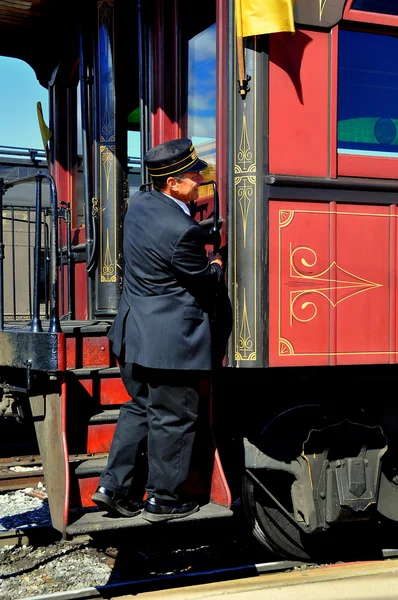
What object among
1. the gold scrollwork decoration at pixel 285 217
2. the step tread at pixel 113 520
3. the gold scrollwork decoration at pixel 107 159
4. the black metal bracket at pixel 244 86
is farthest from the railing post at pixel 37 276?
the gold scrollwork decoration at pixel 107 159

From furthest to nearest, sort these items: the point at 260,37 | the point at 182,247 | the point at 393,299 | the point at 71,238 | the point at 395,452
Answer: the point at 71,238 < the point at 395,452 < the point at 393,299 < the point at 260,37 < the point at 182,247

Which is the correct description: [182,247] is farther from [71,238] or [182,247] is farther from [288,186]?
[71,238]

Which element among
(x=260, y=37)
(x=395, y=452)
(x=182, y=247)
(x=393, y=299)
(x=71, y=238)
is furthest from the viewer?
(x=71, y=238)

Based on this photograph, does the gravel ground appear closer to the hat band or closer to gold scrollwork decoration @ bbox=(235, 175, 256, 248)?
gold scrollwork decoration @ bbox=(235, 175, 256, 248)

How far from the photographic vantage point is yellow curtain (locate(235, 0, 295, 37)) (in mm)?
3414

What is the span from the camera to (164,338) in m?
3.30

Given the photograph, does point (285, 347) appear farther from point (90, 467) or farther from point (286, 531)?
point (286, 531)

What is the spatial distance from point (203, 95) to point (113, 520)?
7.54 feet

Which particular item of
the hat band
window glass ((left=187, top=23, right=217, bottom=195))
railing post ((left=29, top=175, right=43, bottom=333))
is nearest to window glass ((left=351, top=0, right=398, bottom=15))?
window glass ((left=187, top=23, right=217, bottom=195))

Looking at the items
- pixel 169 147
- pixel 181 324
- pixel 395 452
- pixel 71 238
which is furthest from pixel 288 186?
pixel 71 238

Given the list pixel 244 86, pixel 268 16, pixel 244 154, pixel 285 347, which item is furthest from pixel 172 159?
pixel 285 347

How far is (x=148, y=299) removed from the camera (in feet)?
11.0

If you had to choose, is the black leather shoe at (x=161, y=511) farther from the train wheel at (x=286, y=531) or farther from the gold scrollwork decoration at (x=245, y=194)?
Answer: the gold scrollwork decoration at (x=245, y=194)

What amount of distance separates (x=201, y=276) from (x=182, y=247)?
0.49 feet
